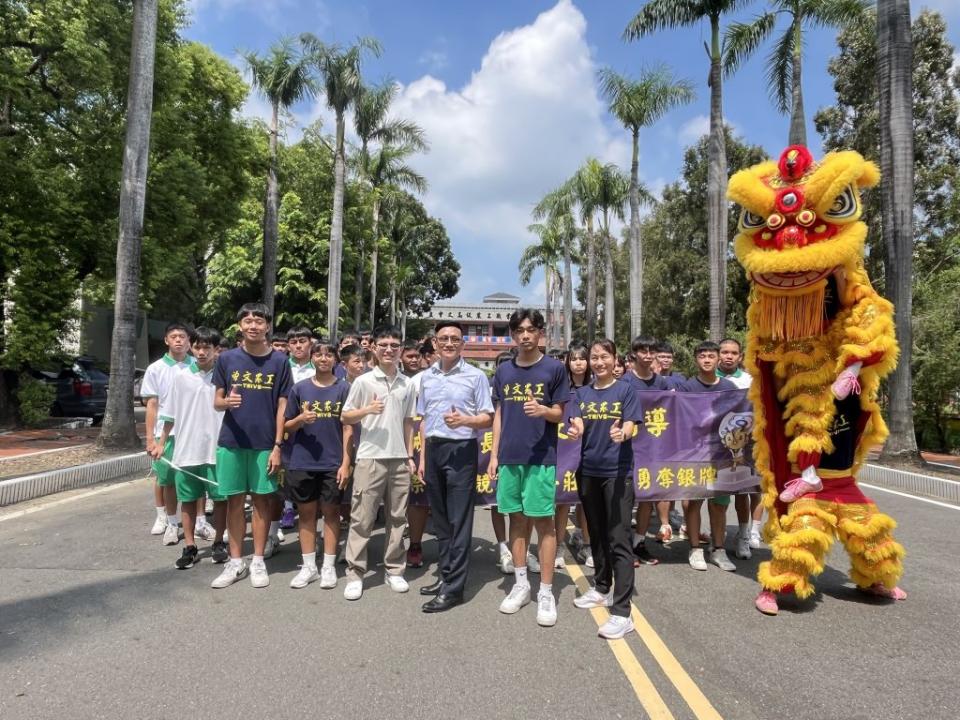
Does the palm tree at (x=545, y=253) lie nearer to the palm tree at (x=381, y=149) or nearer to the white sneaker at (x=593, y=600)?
the palm tree at (x=381, y=149)

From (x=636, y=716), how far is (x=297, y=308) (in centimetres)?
2389

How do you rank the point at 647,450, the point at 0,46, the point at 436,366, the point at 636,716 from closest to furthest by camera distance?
the point at 636,716 → the point at 436,366 → the point at 647,450 → the point at 0,46

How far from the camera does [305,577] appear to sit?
461cm

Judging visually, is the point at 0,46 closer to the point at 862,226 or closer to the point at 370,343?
the point at 370,343

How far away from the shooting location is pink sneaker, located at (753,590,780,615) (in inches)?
162

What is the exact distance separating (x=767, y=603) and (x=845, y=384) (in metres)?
1.60

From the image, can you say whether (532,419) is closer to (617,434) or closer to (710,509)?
(617,434)

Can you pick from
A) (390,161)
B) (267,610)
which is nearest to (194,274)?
(390,161)

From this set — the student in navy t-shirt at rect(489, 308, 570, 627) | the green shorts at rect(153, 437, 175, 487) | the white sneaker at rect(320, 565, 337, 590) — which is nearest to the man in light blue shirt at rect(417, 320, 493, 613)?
the student in navy t-shirt at rect(489, 308, 570, 627)

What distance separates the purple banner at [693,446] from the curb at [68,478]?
708 cm

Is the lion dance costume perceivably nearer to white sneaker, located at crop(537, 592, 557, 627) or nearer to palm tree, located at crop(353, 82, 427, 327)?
white sneaker, located at crop(537, 592, 557, 627)

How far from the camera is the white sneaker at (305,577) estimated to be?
4547 millimetres

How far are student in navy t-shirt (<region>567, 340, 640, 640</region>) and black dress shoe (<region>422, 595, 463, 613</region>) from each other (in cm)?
85

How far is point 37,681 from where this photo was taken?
314 centimetres
